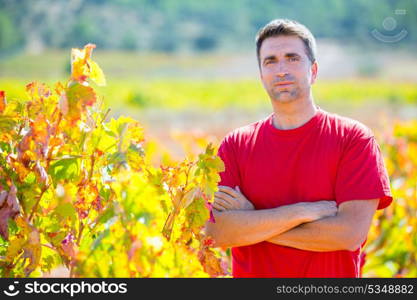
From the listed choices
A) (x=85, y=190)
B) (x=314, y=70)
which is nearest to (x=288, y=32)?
A: (x=314, y=70)

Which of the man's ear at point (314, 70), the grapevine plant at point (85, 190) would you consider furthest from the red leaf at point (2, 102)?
the man's ear at point (314, 70)

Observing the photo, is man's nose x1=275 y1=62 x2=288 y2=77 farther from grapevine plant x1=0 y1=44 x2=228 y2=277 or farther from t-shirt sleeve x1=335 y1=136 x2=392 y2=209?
grapevine plant x1=0 y1=44 x2=228 y2=277

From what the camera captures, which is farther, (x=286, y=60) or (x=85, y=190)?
(x=286, y=60)

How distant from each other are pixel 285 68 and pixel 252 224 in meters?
0.56

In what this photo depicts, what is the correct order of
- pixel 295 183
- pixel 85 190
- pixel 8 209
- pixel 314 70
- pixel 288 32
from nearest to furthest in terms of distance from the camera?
1. pixel 8 209
2. pixel 85 190
3. pixel 295 183
4. pixel 288 32
5. pixel 314 70

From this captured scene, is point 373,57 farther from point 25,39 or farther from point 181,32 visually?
point 25,39

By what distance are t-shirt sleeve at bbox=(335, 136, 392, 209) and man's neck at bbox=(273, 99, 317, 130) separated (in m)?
0.20

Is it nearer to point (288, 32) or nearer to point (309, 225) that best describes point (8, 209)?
point (309, 225)

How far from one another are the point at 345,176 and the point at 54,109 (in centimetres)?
107

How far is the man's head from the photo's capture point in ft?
8.00

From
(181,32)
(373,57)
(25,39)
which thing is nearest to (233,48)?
(181,32)

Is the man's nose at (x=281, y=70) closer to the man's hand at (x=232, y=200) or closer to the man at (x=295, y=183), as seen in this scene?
the man at (x=295, y=183)

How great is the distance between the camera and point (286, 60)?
2480mm

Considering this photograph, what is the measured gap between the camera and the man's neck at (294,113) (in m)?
2.45
